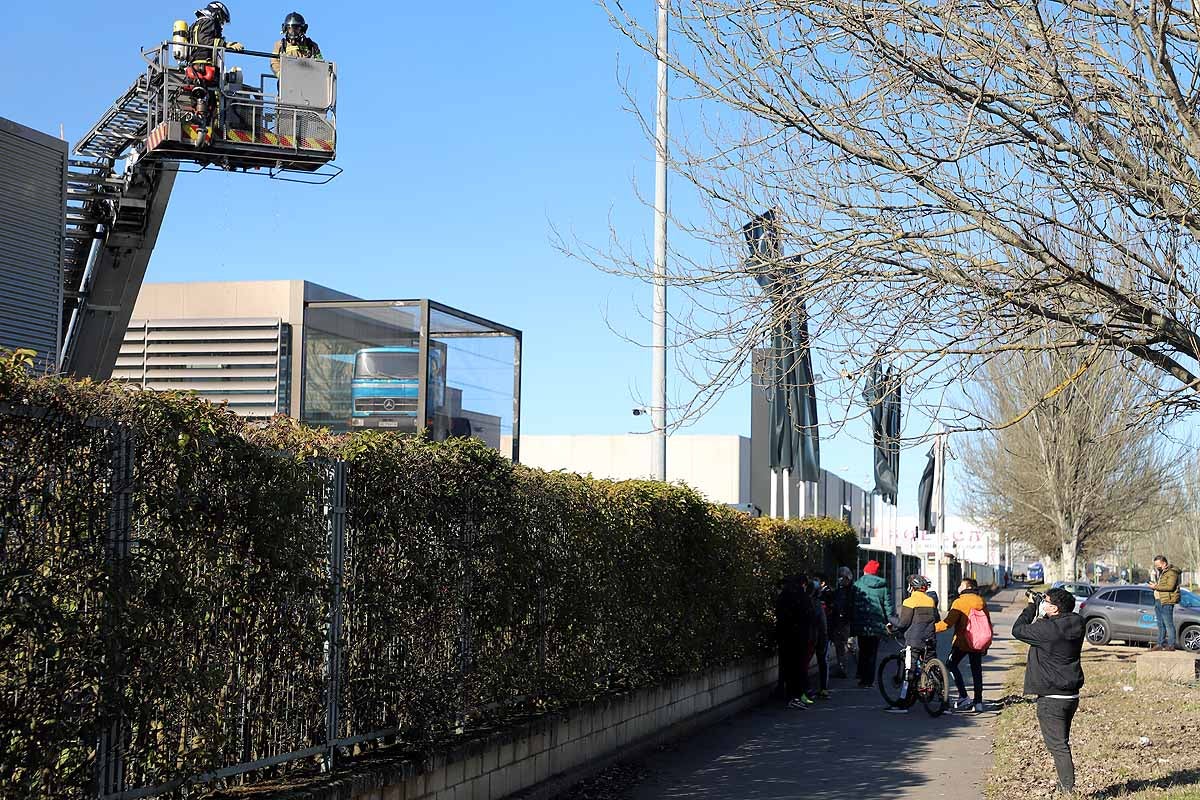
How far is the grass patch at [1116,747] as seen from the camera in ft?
35.3

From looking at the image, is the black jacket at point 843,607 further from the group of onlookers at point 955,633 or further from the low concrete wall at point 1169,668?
the low concrete wall at point 1169,668

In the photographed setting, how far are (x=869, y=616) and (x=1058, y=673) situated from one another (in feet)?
32.8

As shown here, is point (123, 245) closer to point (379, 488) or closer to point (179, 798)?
point (379, 488)

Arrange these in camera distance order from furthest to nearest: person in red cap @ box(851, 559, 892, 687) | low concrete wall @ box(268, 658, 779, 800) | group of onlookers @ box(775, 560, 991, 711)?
person in red cap @ box(851, 559, 892, 687) < group of onlookers @ box(775, 560, 991, 711) < low concrete wall @ box(268, 658, 779, 800)

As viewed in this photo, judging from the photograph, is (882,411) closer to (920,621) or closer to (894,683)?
(920,621)

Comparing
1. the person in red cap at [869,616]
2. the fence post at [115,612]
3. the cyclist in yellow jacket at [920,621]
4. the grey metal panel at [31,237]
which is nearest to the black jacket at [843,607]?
the person in red cap at [869,616]

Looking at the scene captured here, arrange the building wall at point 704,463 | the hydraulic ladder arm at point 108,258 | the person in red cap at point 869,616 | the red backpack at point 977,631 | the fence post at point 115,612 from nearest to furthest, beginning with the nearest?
the fence post at point 115,612, the hydraulic ladder arm at point 108,258, the red backpack at point 977,631, the person in red cap at point 869,616, the building wall at point 704,463

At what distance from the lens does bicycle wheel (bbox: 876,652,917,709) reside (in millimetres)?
16766

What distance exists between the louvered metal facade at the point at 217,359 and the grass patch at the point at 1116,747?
29.9 feet

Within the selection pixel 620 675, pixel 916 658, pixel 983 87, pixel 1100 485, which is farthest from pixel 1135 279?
pixel 1100 485

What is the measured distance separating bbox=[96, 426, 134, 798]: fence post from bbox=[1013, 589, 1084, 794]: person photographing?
23.6ft

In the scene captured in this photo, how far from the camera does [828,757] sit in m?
12.9

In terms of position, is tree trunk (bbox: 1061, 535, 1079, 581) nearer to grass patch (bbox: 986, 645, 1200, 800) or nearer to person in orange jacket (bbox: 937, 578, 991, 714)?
grass patch (bbox: 986, 645, 1200, 800)

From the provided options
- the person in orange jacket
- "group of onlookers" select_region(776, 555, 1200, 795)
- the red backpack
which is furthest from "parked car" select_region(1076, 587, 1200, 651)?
the red backpack
